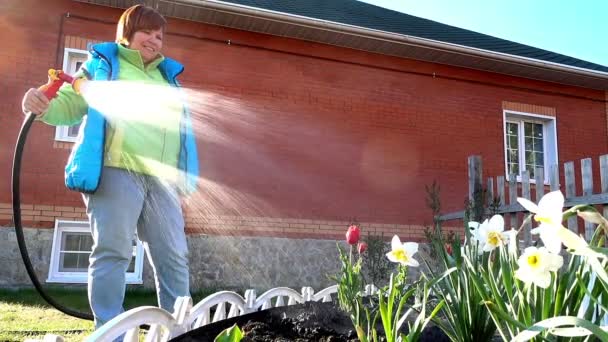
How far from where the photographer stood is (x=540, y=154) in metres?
8.66

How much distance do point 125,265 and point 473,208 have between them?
139 inches

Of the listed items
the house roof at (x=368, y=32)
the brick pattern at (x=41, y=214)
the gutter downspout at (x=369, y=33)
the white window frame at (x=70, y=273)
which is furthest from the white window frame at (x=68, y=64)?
the gutter downspout at (x=369, y=33)

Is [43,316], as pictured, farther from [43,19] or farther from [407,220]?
[407,220]

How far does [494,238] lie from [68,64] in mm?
6324

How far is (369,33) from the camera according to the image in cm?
695

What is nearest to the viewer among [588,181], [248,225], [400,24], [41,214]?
[588,181]

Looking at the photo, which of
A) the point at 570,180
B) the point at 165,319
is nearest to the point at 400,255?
the point at 165,319

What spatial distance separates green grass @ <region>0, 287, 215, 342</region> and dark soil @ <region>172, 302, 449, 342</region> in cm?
181

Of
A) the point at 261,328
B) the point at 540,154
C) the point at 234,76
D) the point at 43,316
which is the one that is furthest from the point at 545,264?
the point at 540,154

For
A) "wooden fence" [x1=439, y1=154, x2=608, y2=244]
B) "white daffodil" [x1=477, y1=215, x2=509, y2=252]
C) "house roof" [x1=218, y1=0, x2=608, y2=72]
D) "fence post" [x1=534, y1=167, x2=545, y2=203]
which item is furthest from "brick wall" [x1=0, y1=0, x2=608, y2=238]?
"white daffodil" [x1=477, y1=215, x2=509, y2=252]

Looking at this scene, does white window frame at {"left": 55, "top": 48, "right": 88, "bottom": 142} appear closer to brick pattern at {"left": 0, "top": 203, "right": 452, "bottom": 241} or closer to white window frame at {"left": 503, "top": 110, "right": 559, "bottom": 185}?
brick pattern at {"left": 0, "top": 203, "right": 452, "bottom": 241}

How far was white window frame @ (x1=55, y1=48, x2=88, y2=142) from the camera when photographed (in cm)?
589

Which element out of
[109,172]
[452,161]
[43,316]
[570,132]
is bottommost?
[43,316]

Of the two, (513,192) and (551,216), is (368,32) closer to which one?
(513,192)
